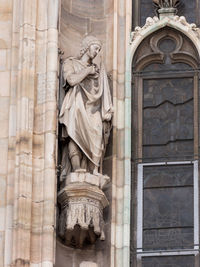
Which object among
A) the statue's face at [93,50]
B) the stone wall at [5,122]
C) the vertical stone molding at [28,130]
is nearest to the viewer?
the vertical stone molding at [28,130]

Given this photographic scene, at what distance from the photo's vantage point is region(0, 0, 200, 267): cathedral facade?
1805cm

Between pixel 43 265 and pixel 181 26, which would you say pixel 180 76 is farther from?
pixel 43 265

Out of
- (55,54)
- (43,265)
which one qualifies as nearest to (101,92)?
(55,54)

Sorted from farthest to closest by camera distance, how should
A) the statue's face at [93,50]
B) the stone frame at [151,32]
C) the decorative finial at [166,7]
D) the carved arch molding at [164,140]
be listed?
1. the decorative finial at [166,7]
2. the stone frame at [151,32]
3. the statue's face at [93,50]
4. the carved arch molding at [164,140]

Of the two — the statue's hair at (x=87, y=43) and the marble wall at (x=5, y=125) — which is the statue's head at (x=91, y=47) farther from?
the marble wall at (x=5, y=125)

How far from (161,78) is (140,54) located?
361mm

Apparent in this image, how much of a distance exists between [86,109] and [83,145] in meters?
0.41

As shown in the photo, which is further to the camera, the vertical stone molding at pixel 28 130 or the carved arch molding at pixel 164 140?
the carved arch molding at pixel 164 140

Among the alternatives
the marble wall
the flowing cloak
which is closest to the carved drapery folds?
the flowing cloak

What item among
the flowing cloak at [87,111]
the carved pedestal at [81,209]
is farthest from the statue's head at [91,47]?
the carved pedestal at [81,209]

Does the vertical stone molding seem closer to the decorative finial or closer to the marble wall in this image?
the marble wall

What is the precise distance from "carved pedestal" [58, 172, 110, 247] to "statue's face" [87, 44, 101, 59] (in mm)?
1328

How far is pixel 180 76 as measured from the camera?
19.2 m

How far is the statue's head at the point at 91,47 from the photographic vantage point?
61.8ft
